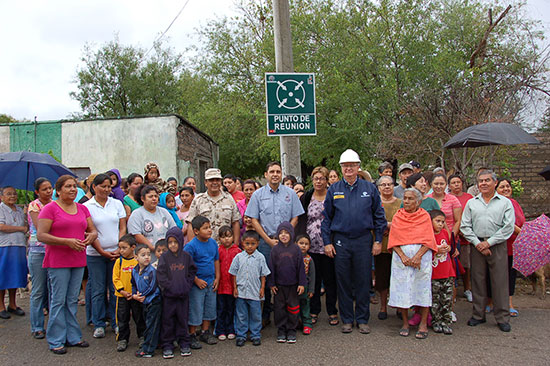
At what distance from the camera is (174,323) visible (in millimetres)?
4934

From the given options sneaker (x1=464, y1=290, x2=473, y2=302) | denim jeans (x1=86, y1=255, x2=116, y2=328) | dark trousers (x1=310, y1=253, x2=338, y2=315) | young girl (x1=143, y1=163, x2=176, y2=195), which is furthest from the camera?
young girl (x1=143, y1=163, x2=176, y2=195)

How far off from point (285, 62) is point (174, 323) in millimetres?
4900

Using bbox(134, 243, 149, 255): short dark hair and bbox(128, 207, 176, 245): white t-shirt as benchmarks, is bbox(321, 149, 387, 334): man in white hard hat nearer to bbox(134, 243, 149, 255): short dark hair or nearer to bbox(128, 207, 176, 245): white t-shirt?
bbox(128, 207, 176, 245): white t-shirt

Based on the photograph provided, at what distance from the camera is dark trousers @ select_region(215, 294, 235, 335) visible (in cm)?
545

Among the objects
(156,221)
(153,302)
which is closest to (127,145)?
(156,221)

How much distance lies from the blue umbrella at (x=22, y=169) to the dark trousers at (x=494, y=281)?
5.50 metres

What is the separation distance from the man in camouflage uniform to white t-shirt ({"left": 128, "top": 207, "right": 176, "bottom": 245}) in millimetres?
322

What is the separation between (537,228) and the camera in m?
6.28

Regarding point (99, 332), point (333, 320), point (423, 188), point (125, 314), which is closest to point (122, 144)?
point (99, 332)

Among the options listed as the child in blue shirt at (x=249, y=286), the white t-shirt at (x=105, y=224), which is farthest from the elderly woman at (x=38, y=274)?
the child in blue shirt at (x=249, y=286)

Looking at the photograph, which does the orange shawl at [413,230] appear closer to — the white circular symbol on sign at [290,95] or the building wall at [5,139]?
the white circular symbol on sign at [290,95]

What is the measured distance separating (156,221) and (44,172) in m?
2.00

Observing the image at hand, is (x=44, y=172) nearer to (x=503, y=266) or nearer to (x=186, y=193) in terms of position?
(x=186, y=193)

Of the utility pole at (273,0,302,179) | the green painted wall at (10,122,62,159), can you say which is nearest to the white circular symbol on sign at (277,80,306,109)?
the utility pole at (273,0,302,179)
